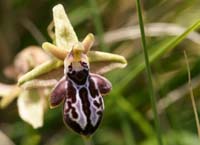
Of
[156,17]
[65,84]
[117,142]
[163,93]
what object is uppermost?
[65,84]

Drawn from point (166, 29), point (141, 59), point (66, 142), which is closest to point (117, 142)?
point (66, 142)

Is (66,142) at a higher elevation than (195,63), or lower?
lower

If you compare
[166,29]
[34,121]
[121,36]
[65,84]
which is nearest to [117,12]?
[121,36]

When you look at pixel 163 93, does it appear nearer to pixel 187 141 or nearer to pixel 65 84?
pixel 187 141

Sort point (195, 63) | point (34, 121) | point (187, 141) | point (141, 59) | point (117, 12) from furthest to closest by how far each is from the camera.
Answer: point (117, 12) < point (141, 59) < point (195, 63) < point (187, 141) < point (34, 121)

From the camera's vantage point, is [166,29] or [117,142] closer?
[166,29]

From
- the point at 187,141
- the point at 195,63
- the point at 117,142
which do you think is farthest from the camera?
the point at 117,142
